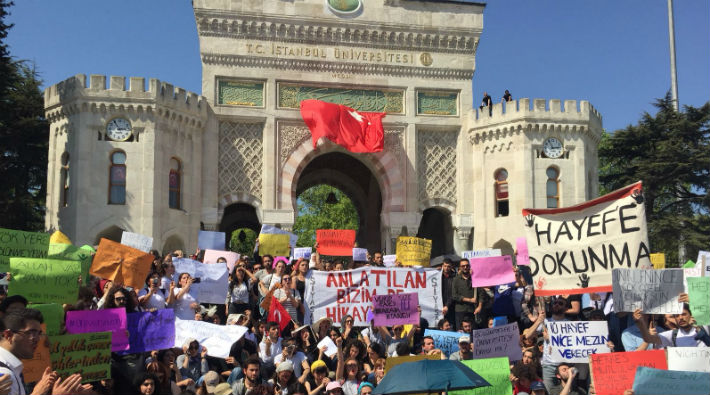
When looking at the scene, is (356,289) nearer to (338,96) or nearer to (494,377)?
(494,377)

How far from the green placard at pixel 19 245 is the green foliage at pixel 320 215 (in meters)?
47.2

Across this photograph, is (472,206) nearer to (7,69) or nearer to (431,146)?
(431,146)

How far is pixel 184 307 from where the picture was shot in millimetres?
11195

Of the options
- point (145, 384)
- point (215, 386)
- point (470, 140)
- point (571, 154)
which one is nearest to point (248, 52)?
point (470, 140)

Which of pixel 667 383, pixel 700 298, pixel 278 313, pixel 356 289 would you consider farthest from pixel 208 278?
pixel 667 383

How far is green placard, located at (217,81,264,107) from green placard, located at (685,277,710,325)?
18231 millimetres

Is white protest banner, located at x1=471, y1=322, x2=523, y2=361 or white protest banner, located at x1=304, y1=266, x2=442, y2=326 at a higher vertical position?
white protest banner, located at x1=304, y1=266, x2=442, y2=326

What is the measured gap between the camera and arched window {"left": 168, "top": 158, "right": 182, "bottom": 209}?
23484 millimetres

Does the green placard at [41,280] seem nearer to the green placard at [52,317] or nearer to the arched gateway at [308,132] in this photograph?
the green placard at [52,317]

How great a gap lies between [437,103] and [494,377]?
19229 millimetres

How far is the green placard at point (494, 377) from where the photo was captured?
7910 millimetres

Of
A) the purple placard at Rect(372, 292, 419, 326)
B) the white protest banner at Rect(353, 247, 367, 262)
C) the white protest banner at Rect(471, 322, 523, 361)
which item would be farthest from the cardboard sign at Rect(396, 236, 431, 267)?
the white protest banner at Rect(471, 322, 523, 361)

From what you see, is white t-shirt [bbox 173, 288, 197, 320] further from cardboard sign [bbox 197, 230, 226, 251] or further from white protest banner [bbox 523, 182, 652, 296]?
cardboard sign [bbox 197, 230, 226, 251]

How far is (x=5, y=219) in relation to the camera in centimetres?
2502
